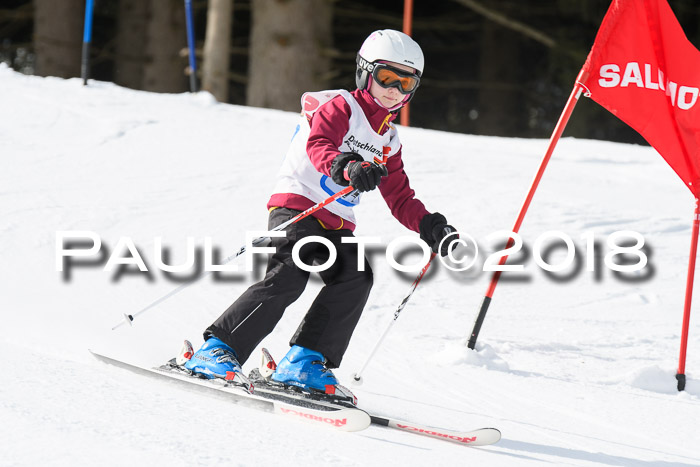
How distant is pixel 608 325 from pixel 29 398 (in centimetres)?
317

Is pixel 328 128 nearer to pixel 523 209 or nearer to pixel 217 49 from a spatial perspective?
pixel 523 209

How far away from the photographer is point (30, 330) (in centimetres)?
386

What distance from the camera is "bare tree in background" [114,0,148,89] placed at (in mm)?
16031

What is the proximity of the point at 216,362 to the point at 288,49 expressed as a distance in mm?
8877

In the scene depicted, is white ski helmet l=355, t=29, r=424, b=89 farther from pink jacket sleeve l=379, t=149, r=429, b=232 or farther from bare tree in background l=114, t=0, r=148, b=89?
bare tree in background l=114, t=0, r=148, b=89

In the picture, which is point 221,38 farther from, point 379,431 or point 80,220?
point 379,431

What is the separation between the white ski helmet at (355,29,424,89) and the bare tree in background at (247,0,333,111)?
27.2 feet

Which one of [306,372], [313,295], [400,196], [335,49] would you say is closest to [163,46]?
[335,49]

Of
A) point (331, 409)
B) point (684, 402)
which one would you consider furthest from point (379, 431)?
point (684, 402)

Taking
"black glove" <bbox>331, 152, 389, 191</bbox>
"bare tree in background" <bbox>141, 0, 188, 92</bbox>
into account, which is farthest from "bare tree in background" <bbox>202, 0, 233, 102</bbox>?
"black glove" <bbox>331, 152, 389, 191</bbox>

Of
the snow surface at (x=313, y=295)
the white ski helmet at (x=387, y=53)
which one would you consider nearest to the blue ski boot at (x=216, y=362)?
the snow surface at (x=313, y=295)

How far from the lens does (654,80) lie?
4250 millimetres

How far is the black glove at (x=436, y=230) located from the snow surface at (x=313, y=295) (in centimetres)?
64

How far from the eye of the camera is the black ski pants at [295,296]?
324 cm
